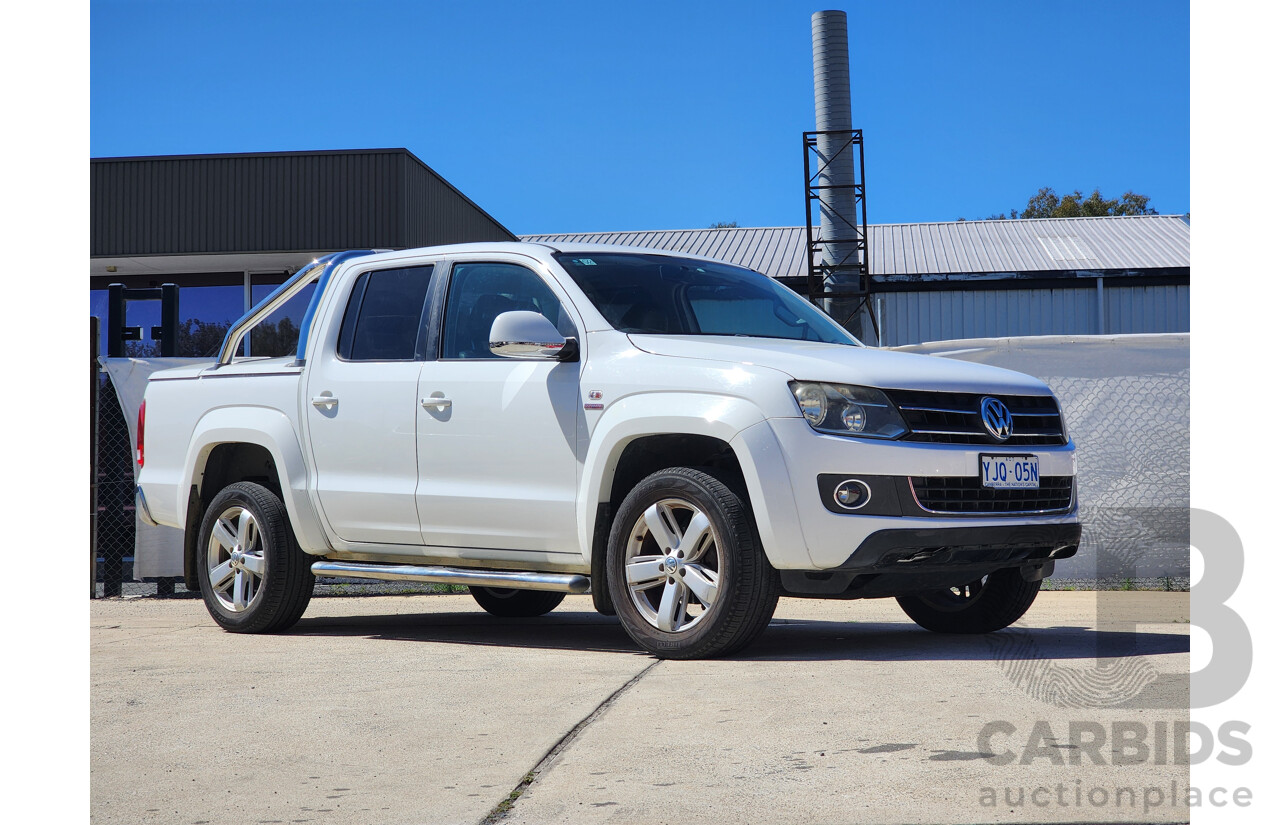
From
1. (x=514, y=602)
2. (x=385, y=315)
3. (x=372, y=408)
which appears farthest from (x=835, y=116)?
(x=372, y=408)

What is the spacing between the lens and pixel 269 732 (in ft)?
14.7

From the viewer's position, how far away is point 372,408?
7000 millimetres

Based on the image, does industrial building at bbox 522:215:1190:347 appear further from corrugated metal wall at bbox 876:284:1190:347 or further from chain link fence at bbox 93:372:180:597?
chain link fence at bbox 93:372:180:597

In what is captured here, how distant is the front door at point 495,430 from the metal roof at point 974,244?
23830 mm

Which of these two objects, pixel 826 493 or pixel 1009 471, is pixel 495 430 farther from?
pixel 1009 471

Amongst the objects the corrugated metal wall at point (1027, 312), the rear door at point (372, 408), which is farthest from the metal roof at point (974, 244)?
the rear door at point (372, 408)

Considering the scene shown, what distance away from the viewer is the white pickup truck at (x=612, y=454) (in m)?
5.59

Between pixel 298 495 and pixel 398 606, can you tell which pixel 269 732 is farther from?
pixel 398 606

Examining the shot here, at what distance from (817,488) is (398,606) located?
4.74m

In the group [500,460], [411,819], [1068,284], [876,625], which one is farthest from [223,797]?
[1068,284]

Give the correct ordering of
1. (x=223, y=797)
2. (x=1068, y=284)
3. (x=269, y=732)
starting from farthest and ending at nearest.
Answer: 1. (x=1068, y=284)
2. (x=269, y=732)
3. (x=223, y=797)

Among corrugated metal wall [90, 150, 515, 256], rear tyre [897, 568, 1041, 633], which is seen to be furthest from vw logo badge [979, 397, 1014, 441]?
corrugated metal wall [90, 150, 515, 256]

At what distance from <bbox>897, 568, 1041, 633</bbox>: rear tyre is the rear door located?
2.69 m

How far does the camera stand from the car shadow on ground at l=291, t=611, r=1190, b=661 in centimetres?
593
